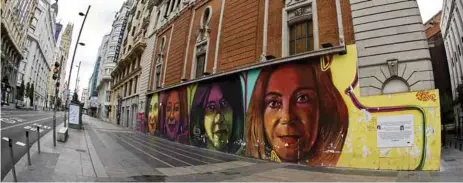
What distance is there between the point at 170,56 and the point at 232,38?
10795 mm

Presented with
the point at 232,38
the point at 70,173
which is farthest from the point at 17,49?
the point at 70,173

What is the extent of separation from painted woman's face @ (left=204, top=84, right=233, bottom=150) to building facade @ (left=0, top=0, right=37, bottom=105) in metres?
49.8

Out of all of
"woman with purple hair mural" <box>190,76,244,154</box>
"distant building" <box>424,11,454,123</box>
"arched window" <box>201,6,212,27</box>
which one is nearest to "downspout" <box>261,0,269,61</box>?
"woman with purple hair mural" <box>190,76,244,154</box>

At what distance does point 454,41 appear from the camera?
52.2m

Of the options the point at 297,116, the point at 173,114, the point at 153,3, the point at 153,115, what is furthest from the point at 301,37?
the point at 153,3

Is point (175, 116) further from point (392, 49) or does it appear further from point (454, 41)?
point (454, 41)

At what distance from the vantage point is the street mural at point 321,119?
1146 cm

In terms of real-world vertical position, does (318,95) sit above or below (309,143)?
above

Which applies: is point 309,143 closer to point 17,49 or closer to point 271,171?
point 271,171

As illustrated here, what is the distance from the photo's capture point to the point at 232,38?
20359 mm

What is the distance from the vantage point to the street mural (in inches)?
451

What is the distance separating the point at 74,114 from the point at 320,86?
63.5ft

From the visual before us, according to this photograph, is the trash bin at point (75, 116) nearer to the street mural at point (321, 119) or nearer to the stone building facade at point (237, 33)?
the stone building facade at point (237, 33)

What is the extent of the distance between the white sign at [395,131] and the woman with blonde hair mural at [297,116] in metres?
1.34
